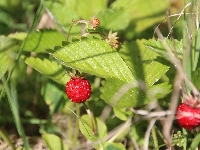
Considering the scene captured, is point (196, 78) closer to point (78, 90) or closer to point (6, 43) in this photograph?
point (78, 90)

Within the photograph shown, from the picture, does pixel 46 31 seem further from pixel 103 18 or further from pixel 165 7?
pixel 165 7

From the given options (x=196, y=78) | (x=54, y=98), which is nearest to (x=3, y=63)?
(x=54, y=98)

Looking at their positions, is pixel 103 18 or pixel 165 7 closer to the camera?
pixel 103 18

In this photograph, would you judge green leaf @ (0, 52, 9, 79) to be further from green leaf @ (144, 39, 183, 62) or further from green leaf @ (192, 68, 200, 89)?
green leaf @ (192, 68, 200, 89)

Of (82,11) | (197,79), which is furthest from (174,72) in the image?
(82,11)

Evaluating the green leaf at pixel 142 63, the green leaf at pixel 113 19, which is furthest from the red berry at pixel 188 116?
the green leaf at pixel 113 19
